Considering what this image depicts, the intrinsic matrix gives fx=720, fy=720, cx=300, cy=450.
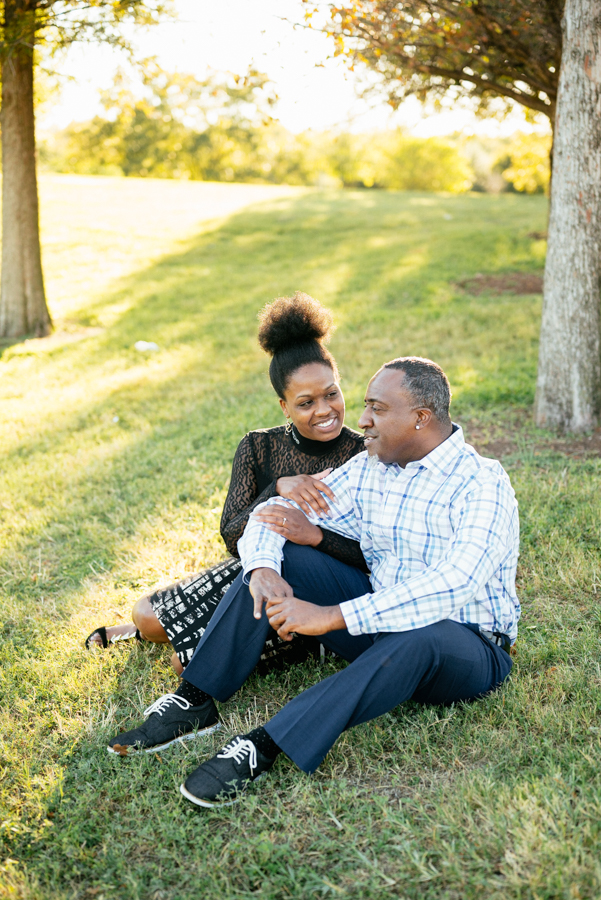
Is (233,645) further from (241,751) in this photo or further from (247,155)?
(247,155)

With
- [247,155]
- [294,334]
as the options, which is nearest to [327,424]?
[294,334]

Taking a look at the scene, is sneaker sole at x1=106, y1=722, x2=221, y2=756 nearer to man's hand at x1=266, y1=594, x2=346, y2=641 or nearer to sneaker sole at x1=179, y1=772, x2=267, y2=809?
sneaker sole at x1=179, y1=772, x2=267, y2=809

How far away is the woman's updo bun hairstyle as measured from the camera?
3.59 m

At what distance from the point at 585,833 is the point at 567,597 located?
68.2 inches

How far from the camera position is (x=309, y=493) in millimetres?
3338

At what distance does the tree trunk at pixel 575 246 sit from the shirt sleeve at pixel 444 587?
358 centimetres

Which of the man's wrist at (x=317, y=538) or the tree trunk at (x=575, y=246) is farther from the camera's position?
the tree trunk at (x=575, y=246)

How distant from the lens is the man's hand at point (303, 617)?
2.69 meters

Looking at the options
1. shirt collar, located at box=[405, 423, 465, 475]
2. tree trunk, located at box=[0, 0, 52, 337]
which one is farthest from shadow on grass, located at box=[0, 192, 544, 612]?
shirt collar, located at box=[405, 423, 465, 475]

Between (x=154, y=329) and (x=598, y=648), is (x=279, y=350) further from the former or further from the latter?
(x=154, y=329)

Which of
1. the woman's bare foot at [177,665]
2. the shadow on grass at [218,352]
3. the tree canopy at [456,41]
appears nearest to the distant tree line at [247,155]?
the shadow on grass at [218,352]

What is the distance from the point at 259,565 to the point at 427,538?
2.34 feet

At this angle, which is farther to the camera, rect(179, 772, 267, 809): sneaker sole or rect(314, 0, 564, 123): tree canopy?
rect(314, 0, 564, 123): tree canopy

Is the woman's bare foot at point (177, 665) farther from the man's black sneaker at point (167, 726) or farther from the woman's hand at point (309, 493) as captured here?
the woman's hand at point (309, 493)
